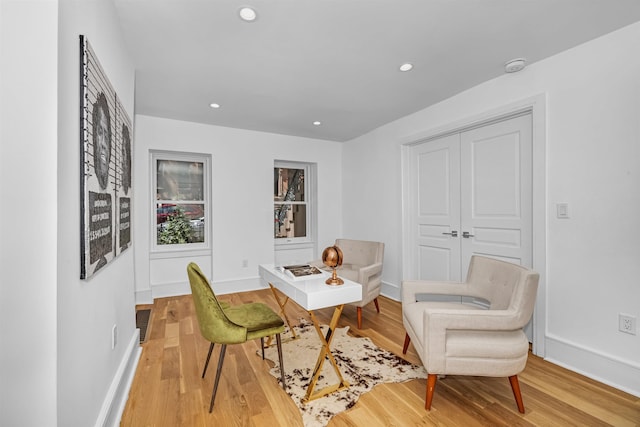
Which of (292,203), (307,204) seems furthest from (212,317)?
(307,204)

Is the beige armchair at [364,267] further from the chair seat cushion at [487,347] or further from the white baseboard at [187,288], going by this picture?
the white baseboard at [187,288]

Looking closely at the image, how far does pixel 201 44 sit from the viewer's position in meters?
2.13

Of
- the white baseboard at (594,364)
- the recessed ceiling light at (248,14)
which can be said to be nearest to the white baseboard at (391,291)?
the white baseboard at (594,364)

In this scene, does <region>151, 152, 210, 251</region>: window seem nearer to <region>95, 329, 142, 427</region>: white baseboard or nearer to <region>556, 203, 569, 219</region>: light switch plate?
<region>95, 329, 142, 427</region>: white baseboard

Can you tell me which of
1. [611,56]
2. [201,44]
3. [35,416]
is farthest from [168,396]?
[611,56]

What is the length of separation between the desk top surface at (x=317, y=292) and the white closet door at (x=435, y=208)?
186 centimetres

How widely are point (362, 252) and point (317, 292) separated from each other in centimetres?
204

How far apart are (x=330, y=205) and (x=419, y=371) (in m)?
3.31

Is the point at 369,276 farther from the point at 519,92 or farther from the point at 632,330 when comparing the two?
the point at 519,92

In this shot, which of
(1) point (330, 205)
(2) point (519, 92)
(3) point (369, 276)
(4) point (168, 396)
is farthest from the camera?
(1) point (330, 205)

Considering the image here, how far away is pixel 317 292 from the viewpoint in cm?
175

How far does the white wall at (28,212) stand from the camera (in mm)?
857

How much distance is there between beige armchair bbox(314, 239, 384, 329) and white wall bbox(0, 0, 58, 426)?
2.44 m

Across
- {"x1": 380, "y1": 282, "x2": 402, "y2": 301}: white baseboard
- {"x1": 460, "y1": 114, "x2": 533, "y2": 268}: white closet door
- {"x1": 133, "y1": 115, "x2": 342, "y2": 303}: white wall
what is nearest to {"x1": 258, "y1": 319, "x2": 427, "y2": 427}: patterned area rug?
{"x1": 380, "y1": 282, "x2": 402, "y2": 301}: white baseboard
